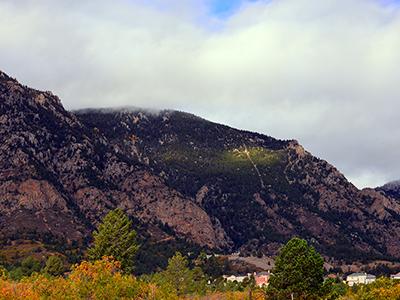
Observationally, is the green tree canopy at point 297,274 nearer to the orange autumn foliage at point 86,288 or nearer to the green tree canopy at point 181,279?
the orange autumn foliage at point 86,288

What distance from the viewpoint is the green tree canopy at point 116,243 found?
474 feet

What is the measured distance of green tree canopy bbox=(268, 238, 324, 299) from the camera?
111m

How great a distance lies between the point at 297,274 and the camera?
4387 inches

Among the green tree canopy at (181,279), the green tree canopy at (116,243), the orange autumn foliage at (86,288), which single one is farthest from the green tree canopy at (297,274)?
the green tree canopy at (181,279)

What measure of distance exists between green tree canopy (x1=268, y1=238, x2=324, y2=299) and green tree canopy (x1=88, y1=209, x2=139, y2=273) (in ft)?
137

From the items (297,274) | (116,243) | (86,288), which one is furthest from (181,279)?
(86,288)

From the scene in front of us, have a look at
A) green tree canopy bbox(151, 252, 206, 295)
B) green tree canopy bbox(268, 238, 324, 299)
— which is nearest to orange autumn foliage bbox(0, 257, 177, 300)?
green tree canopy bbox(268, 238, 324, 299)

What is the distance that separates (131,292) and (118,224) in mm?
58011

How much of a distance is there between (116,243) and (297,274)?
5027cm

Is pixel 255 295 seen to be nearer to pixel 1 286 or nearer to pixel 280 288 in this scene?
pixel 280 288

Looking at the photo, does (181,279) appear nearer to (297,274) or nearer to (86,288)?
(297,274)

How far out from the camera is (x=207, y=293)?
593 ft

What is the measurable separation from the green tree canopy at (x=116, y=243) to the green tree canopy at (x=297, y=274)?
41.6 metres

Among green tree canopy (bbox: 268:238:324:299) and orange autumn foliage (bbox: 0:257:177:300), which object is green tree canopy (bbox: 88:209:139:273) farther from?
orange autumn foliage (bbox: 0:257:177:300)
